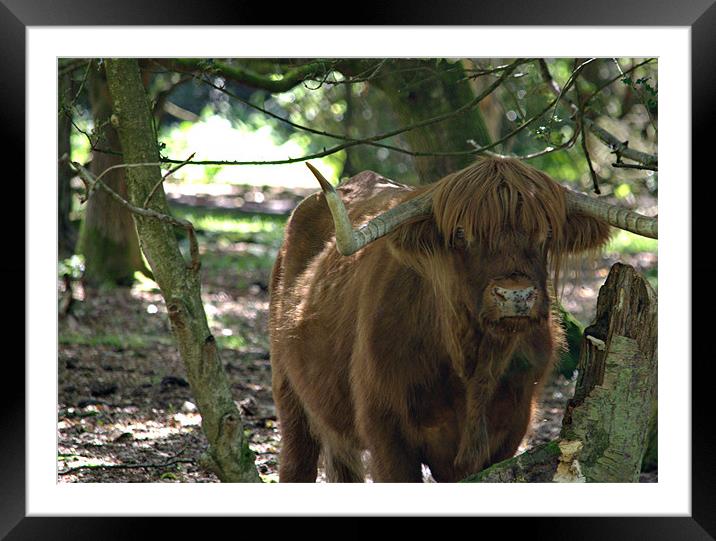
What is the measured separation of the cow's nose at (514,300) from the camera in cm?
458

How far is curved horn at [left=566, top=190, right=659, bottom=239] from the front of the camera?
458 centimetres

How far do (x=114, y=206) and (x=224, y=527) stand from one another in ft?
24.2

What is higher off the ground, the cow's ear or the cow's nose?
the cow's ear

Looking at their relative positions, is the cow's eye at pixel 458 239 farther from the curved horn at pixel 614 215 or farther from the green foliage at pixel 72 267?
the green foliage at pixel 72 267

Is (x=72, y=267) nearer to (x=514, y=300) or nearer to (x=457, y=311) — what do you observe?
(x=457, y=311)

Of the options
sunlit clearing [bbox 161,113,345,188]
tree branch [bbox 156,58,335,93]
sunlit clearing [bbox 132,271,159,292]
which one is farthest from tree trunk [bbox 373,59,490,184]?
sunlit clearing [bbox 161,113,345,188]

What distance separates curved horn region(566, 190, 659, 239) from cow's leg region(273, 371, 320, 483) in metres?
2.30

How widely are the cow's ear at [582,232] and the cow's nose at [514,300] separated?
584 mm

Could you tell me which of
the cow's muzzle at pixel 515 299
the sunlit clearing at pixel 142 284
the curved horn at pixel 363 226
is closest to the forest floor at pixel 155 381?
the sunlit clearing at pixel 142 284

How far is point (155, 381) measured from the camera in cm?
864

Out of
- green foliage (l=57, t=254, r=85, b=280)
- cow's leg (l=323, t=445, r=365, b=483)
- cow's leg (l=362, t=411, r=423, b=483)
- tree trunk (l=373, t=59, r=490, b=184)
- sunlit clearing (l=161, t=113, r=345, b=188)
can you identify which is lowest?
cow's leg (l=323, t=445, r=365, b=483)

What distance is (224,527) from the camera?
3961mm

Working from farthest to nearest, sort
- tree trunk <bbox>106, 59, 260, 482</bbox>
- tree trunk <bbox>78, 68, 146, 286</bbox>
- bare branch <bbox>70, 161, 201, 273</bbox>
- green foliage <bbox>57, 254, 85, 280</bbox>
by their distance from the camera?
tree trunk <bbox>78, 68, 146, 286</bbox> → green foliage <bbox>57, 254, 85, 280</bbox> → tree trunk <bbox>106, 59, 260, 482</bbox> → bare branch <bbox>70, 161, 201, 273</bbox>

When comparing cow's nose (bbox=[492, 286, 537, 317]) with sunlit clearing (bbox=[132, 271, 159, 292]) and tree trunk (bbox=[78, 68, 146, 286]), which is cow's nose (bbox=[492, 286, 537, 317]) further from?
sunlit clearing (bbox=[132, 271, 159, 292])
